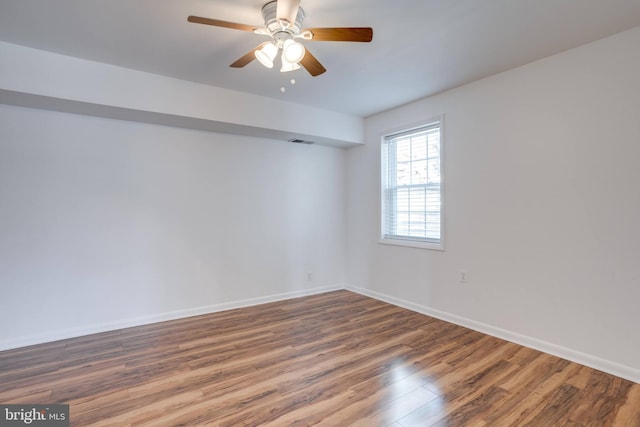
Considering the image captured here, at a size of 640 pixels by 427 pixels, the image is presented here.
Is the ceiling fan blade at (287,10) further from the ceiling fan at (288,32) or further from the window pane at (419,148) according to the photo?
the window pane at (419,148)

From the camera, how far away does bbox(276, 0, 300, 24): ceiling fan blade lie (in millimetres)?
1740

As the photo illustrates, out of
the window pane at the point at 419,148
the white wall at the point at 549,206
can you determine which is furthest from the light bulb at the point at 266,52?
the window pane at the point at 419,148

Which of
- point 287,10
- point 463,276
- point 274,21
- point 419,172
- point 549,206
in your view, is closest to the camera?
point 287,10

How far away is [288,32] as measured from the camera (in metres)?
2.05

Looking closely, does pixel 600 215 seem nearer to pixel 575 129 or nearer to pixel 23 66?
pixel 575 129

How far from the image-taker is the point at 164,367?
2.52 meters

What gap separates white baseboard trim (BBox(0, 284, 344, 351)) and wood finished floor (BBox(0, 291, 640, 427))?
94 millimetres

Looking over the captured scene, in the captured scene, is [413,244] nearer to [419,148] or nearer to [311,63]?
[419,148]

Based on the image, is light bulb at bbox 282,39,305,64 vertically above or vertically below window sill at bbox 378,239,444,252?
above

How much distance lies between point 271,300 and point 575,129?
367cm

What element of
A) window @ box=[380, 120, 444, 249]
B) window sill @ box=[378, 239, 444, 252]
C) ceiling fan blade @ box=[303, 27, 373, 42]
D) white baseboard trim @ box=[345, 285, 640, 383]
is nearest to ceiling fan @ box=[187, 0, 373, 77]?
ceiling fan blade @ box=[303, 27, 373, 42]

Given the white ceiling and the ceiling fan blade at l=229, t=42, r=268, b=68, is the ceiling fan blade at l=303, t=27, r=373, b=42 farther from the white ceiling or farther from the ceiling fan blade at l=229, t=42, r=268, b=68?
the ceiling fan blade at l=229, t=42, r=268, b=68

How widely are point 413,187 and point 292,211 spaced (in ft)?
5.37

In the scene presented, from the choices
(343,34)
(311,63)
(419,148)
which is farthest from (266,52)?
(419,148)
